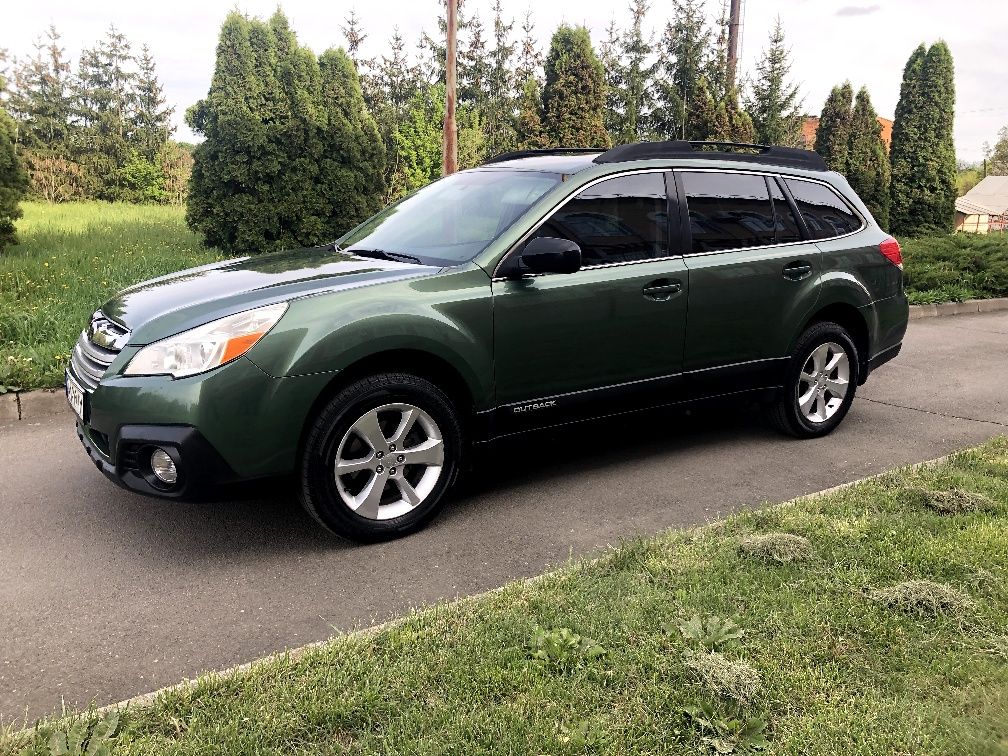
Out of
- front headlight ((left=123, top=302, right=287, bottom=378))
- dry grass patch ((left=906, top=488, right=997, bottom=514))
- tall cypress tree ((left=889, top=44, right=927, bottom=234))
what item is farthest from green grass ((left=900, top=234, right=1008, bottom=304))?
front headlight ((left=123, top=302, right=287, bottom=378))

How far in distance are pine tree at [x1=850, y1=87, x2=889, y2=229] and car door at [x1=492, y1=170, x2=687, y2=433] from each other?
17946 mm

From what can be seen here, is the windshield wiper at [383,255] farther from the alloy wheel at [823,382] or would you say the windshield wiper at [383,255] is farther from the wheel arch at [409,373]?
the alloy wheel at [823,382]

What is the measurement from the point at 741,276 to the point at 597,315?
3.51ft

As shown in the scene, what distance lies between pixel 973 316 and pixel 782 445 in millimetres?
8145

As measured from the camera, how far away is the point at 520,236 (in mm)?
4223

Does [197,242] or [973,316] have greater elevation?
[197,242]

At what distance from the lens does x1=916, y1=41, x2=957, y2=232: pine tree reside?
20922 millimetres

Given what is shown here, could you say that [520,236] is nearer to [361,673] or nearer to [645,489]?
[645,489]

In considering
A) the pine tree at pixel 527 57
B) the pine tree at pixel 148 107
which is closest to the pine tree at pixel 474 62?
the pine tree at pixel 527 57

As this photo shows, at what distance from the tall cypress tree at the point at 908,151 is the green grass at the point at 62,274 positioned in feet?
54.5

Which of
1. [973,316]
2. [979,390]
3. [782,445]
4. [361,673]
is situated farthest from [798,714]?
[973,316]

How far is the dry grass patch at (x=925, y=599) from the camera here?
2.92 metres

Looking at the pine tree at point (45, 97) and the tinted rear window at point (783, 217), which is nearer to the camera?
the tinted rear window at point (783, 217)

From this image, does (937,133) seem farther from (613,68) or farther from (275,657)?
(275,657)
